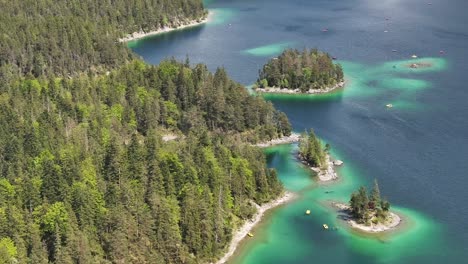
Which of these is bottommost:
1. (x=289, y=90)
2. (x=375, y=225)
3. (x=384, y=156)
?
(x=375, y=225)

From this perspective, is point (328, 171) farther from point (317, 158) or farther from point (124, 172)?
point (124, 172)

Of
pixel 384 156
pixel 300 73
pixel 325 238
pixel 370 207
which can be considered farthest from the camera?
pixel 300 73

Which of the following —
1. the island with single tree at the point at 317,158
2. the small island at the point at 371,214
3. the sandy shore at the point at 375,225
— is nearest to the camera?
the sandy shore at the point at 375,225

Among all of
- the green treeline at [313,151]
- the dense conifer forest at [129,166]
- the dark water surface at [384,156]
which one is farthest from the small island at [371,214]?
the green treeline at [313,151]

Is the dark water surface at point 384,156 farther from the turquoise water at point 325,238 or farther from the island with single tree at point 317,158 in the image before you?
the island with single tree at point 317,158

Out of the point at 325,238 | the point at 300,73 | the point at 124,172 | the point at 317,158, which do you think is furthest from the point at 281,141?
the point at 124,172

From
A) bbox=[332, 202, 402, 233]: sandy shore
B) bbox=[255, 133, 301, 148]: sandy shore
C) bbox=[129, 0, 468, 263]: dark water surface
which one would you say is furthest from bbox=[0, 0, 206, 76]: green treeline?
bbox=[332, 202, 402, 233]: sandy shore
